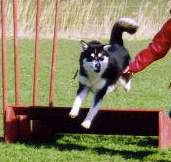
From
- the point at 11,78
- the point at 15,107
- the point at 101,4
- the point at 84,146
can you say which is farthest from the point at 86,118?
the point at 101,4

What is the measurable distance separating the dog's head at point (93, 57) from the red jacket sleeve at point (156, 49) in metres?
0.38

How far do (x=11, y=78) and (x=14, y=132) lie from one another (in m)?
5.67

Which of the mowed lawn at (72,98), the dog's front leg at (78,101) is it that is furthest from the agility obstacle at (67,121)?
the dog's front leg at (78,101)

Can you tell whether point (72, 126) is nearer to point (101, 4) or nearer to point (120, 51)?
point (120, 51)

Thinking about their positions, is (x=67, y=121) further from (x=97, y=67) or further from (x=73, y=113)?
(x=97, y=67)

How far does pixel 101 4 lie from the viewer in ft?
71.0

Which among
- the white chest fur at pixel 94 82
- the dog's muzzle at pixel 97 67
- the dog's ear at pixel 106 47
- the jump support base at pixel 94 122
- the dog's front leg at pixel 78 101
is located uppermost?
the dog's ear at pixel 106 47

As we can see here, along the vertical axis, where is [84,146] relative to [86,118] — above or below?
below

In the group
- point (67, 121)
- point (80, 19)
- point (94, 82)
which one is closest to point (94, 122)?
point (67, 121)

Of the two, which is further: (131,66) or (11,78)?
(11,78)

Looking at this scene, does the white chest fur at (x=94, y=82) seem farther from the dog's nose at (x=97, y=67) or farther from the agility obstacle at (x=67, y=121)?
the agility obstacle at (x=67, y=121)

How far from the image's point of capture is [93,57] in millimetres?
5680

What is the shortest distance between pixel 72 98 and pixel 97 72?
432 cm

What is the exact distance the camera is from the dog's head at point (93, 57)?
18.7ft
